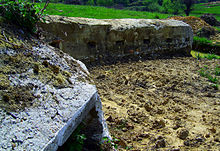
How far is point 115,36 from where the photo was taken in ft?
21.3

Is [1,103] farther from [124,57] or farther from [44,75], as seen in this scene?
[124,57]

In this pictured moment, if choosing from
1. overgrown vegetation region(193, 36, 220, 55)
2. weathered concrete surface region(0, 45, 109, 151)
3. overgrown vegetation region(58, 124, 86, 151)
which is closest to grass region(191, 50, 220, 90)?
overgrown vegetation region(193, 36, 220, 55)

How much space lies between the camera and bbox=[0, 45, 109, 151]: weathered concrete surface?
149cm

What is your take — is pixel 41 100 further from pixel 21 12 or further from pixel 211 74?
pixel 211 74

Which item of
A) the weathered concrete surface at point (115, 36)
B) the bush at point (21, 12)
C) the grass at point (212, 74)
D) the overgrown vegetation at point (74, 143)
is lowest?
the grass at point (212, 74)

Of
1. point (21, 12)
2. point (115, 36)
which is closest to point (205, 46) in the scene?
point (115, 36)

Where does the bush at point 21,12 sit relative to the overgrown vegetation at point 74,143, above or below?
above

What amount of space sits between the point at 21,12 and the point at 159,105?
3153mm

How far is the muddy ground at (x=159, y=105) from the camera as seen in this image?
3.07m

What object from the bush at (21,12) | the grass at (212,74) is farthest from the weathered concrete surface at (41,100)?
the grass at (212,74)

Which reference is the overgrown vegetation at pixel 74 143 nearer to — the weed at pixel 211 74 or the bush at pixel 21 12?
the bush at pixel 21 12

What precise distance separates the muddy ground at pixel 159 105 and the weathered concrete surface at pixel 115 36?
56 cm

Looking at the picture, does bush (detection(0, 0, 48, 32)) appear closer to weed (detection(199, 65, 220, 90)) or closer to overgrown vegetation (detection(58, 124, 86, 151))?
overgrown vegetation (detection(58, 124, 86, 151))

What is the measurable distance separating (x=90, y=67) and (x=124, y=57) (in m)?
1.31
